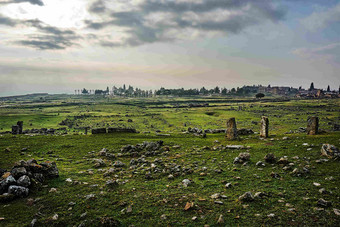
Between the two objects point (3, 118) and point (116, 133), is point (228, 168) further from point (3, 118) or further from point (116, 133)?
point (3, 118)

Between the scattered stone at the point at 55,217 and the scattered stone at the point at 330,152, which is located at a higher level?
the scattered stone at the point at 330,152

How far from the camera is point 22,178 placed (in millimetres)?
11422

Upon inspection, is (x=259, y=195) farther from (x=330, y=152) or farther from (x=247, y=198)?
(x=330, y=152)

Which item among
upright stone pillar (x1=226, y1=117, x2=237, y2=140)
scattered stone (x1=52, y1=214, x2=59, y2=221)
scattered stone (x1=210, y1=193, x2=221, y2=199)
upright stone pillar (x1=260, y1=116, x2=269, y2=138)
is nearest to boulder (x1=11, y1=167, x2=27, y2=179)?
scattered stone (x1=52, y1=214, x2=59, y2=221)

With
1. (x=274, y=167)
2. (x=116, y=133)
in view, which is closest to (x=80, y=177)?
(x=274, y=167)

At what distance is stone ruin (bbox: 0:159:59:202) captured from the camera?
10625mm

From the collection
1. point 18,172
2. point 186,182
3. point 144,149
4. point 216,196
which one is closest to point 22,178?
point 18,172

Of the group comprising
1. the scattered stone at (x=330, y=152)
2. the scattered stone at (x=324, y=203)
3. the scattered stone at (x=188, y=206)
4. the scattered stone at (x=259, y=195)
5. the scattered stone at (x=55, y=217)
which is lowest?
the scattered stone at (x=55, y=217)

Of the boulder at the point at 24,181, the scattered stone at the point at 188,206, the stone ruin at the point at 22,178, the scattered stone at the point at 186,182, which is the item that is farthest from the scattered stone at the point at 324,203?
the boulder at the point at 24,181

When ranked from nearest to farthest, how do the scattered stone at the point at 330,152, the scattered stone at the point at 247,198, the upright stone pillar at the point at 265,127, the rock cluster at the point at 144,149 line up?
the scattered stone at the point at 247,198 → the scattered stone at the point at 330,152 → the rock cluster at the point at 144,149 → the upright stone pillar at the point at 265,127

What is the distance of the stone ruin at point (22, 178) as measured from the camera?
10.6 meters

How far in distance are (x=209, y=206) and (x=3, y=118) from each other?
390 feet

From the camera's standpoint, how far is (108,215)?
9.05 meters

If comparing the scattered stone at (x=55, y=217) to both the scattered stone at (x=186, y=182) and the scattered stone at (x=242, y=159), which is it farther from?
the scattered stone at (x=242, y=159)
